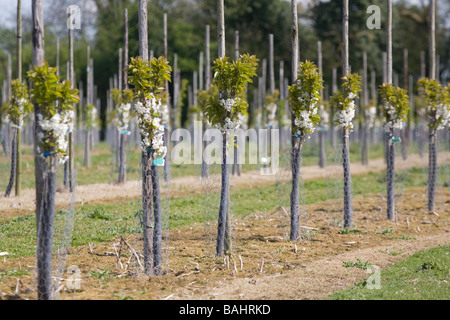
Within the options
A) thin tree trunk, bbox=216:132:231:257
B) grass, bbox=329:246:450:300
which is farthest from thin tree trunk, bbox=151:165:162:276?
grass, bbox=329:246:450:300

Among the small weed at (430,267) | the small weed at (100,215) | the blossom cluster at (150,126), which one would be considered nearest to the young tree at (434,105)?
the small weed at (430,267)

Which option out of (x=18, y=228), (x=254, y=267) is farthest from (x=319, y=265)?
(x=18, y=228)

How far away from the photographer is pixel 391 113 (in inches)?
462

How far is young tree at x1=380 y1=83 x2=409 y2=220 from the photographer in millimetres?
11625

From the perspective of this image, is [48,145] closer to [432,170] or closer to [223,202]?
[223,202]

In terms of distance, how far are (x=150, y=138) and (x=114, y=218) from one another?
4.49 metres

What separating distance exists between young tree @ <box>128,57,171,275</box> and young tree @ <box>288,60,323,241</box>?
121 inches

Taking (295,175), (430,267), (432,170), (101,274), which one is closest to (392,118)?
(432,170)

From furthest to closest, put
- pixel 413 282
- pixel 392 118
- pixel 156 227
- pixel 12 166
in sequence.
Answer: pixel 12 166 < pixel 392 118 < pixel 156 227 < pixel 413 282

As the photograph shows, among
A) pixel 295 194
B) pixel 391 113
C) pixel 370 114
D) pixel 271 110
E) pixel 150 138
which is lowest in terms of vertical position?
pixel 295 194

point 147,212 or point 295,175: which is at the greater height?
point 295,175

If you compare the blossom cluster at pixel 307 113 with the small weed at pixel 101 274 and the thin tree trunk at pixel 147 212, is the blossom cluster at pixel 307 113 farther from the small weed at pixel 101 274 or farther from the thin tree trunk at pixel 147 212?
the small weed at pixel 101 274

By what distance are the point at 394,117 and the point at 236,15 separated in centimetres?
2654

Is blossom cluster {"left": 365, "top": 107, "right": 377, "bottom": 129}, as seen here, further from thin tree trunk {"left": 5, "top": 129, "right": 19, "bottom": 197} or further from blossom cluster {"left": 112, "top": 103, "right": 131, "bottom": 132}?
thin tree trunk {"left": 5, "top": 129, "right": 19, "bottom": 197}
